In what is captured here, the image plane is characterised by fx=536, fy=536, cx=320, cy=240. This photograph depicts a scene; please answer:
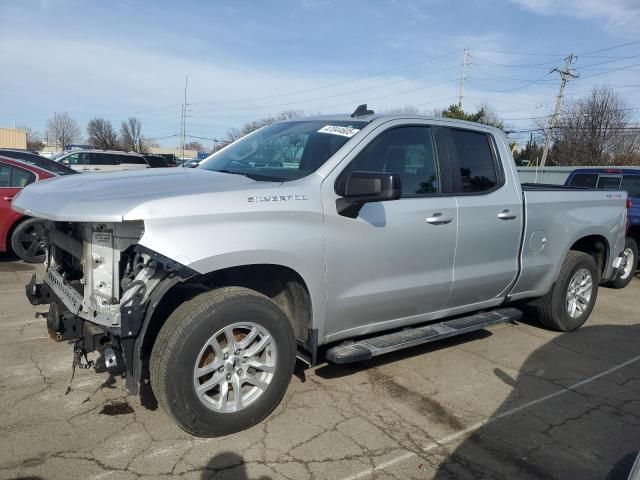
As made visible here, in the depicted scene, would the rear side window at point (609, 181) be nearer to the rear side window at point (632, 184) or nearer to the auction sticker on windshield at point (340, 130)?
the rear side window at point (632, 184)

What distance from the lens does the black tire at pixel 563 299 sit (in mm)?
5508

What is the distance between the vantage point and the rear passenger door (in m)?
4.43

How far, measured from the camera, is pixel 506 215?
185 inches

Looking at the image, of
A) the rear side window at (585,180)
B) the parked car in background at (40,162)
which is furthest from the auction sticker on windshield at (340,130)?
the rear side window at (585,180)

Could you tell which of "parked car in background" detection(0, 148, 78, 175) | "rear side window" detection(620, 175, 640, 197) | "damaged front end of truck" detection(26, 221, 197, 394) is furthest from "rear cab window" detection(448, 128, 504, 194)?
"parked car in background" detection(0, 148, 78, 175)

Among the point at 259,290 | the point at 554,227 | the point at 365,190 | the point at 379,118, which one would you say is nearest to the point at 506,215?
the point at 554,227

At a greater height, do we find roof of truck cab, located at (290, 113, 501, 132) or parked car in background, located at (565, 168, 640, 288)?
roof of truck cab, located at (290, 113, 501, 132)

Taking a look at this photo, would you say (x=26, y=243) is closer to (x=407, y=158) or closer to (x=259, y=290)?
(x=259, y=290)

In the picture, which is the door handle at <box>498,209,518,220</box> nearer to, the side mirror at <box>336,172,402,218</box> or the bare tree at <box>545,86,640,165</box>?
the side mirror at <box>336,172,402,218</box>

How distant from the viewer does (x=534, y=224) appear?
5.00m

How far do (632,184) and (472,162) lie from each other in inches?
249

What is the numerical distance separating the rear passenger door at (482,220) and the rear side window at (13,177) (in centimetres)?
684

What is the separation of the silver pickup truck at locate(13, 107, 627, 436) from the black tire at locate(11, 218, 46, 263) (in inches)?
180

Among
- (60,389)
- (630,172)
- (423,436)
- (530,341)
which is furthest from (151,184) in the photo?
(630,172)
